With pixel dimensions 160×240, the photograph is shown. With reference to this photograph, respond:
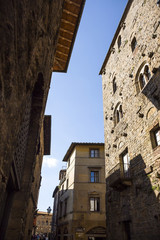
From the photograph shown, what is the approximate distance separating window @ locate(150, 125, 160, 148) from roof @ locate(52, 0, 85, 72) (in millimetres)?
6283

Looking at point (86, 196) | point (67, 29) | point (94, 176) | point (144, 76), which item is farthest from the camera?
point (94, 176)

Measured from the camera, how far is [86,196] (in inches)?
781

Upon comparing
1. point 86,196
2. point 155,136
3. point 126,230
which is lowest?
A: point 126,230

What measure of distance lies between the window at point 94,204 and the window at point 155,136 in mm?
13721

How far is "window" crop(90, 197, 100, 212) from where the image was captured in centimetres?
1921

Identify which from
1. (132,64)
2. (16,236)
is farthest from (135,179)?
(132,64)

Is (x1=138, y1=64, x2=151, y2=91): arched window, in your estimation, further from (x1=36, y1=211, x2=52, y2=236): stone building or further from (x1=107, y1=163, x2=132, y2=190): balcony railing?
(x1=36, y1=211, x2=52, y2=236): stone building

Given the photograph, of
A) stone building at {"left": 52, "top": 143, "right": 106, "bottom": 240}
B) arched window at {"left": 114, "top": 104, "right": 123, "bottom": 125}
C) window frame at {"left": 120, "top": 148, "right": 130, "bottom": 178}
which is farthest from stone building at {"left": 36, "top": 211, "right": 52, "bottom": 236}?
window frame at {"left": 120, "top": 148, "right": 130, "bottom": 178}

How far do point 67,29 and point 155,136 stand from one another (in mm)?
6951

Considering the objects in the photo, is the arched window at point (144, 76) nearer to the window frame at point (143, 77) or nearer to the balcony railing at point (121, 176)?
the window frame at point (143, 77)

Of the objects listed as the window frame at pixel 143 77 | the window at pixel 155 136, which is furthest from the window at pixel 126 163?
the window frame at pixel 143 77

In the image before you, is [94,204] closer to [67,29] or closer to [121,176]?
[121,176]

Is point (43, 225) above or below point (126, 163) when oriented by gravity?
below

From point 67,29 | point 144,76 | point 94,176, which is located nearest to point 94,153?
point 94,176
